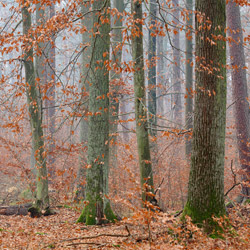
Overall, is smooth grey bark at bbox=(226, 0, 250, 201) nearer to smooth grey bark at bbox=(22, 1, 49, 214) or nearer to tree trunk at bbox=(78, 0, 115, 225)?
tree trunk at bbox=(78, 0, 115, 225)

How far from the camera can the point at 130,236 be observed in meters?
5.45

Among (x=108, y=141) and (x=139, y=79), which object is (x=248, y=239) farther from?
(x=139, y=79)

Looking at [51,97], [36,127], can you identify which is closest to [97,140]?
[36,127]

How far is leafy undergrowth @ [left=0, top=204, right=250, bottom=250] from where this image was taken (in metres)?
4.90

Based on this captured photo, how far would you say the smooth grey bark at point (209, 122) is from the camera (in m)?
5.60

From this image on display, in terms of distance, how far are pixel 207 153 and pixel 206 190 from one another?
658 mm

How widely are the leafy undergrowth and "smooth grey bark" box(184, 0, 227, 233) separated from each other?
0.40 metres

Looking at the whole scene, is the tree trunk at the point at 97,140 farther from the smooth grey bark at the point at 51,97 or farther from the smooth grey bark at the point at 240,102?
the smooth grey bark at the point at 240,102

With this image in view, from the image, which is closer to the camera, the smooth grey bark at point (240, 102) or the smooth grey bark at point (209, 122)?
the smooth grey bark at point (209, 122)

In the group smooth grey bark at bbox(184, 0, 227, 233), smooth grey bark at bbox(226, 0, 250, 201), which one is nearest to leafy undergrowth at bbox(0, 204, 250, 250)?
smooth grey bark at bbox(184, 0, 227, 233)

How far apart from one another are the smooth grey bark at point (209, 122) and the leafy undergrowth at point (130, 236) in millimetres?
404

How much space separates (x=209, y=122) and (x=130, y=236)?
2443 mm

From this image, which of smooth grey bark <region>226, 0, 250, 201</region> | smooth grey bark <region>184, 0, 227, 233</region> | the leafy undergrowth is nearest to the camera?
the leafy undergrowth

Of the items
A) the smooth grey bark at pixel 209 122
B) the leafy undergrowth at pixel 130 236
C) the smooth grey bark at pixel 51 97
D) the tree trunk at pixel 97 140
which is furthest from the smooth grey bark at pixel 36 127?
the smooth grey bark at pixel 209 122
